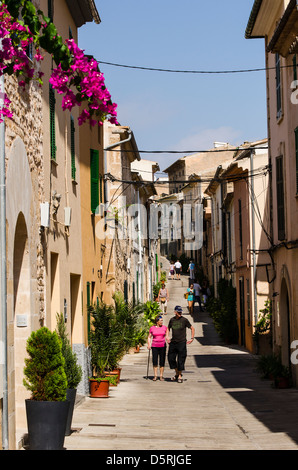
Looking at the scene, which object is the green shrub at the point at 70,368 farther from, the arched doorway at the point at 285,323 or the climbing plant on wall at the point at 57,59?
the arched doorway at the point at 285,323

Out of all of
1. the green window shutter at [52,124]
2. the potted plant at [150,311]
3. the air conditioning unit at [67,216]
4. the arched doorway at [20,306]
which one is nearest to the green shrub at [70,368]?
the arched doorway at [20,306]

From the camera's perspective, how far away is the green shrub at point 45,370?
1022 centimetres

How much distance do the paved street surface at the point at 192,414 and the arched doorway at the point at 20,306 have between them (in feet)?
3.09

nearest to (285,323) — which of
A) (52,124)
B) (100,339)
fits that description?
(100,339)

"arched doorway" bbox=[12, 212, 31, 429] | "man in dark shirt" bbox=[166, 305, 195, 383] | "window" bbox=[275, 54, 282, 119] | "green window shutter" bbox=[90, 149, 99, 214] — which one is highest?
"window" bbox=[275, 54, 282, 119]

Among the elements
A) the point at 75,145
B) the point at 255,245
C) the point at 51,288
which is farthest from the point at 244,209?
the point at 51,288

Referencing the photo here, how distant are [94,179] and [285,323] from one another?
6257 millimetres

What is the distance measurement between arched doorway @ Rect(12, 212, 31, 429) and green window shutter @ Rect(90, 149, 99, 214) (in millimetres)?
9282

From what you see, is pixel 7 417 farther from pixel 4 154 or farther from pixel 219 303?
pixel 219 303

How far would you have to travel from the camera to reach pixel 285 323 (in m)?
21.2

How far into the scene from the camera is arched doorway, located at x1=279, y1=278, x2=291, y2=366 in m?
21.0

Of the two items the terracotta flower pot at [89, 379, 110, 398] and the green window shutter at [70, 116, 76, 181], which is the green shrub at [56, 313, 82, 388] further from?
the green window shutter at [70, 116, 76, 181]

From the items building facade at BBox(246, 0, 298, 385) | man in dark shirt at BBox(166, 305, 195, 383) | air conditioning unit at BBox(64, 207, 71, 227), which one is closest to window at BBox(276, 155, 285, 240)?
building facade at BBox(246, 0, 298, 385)

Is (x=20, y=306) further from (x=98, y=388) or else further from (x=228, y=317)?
(x=228, y=317)
